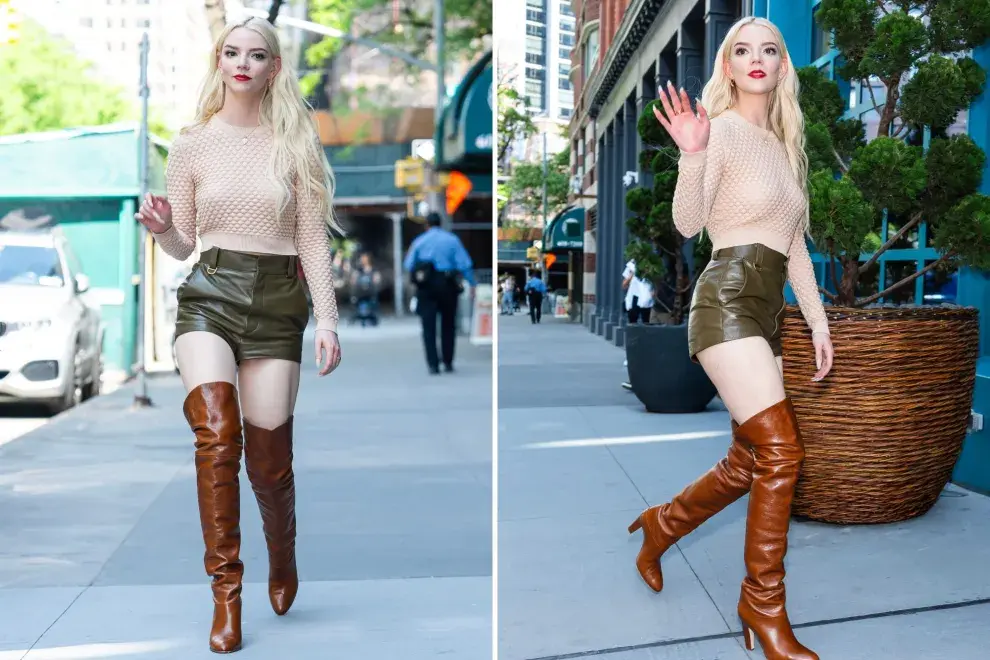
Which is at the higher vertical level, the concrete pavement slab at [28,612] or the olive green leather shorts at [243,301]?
the olive green leather shorts at [243,301]

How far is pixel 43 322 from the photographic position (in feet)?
33.7

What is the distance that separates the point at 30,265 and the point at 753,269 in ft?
29.0

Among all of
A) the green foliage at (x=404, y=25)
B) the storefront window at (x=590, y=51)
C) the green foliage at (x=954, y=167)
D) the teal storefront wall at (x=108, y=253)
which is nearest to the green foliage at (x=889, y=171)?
the green foliage at (x=954, y=167)

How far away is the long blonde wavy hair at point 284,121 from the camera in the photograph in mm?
3494

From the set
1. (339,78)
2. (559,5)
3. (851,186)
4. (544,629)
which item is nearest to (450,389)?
(559,5)

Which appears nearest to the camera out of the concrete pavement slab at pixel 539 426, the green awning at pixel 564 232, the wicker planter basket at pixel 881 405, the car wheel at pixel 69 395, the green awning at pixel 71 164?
the wicker planter basket at pixel 881 405

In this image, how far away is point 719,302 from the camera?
3.42 m

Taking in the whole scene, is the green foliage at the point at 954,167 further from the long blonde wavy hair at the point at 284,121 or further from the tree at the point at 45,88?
the tree at the point at 45,88

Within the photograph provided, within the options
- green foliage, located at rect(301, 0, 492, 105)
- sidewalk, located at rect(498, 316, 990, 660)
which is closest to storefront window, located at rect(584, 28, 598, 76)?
sidewalk, located at rect(498, 316, 990, 660)

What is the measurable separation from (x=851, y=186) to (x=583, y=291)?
39.9ft

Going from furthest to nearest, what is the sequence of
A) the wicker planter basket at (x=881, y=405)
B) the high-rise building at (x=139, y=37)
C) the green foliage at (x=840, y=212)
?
1. the high-rise building at (x=139, y=37)
2. the green foliage at (x=840, y=212)
3. the wicker planter basket at (x=881, y=405)

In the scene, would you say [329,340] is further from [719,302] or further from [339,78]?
[339,78]

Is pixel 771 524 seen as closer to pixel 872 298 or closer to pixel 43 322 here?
pixel 872 298

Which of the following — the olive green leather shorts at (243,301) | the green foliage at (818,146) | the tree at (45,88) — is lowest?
the olive green leather shorts at (243,301)
